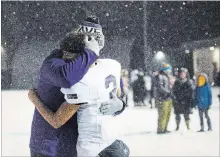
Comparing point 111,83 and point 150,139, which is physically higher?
point 111,83

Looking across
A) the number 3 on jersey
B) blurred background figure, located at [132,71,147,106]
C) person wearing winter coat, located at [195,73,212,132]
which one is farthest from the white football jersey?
blurred background figure, located at [132,71,147,106]

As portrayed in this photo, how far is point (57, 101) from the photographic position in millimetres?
1405

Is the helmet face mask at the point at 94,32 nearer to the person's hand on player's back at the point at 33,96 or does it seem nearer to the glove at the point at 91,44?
the glove at the point at 91,44

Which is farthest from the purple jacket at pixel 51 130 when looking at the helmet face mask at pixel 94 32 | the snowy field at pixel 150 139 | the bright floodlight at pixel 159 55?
the bright floodlight at pixel 159 55

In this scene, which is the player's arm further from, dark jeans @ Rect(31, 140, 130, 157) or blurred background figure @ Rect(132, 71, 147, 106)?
blurred background figure @ Rect(132, 71, 147, 106)

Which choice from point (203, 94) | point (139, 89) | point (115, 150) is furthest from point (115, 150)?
point (139, 89)

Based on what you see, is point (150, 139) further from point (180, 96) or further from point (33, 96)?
point (33, 96)

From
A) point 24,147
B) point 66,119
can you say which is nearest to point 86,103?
point 66,119

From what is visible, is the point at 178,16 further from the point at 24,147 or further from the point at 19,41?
the point at 24,147

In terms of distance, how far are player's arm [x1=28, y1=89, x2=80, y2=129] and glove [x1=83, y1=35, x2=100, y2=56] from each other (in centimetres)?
18

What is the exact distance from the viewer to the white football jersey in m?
1.29

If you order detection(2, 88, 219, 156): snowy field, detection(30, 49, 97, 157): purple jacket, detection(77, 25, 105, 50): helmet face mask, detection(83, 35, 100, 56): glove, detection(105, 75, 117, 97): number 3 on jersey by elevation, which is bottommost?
detection(2, 88, 219, 156): snowy field

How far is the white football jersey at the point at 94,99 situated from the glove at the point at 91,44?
0.04m

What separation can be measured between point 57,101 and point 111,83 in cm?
20
